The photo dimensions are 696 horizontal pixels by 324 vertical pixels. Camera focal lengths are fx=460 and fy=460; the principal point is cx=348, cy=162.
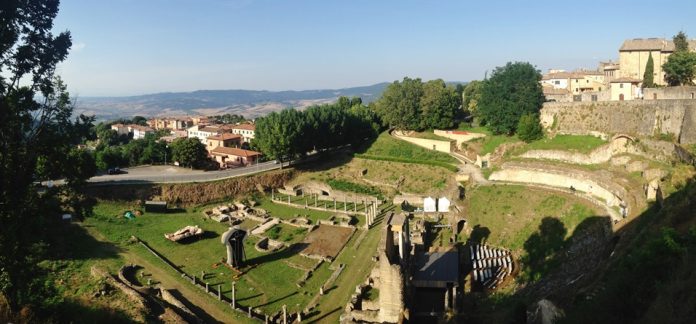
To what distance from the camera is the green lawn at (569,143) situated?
43031mm

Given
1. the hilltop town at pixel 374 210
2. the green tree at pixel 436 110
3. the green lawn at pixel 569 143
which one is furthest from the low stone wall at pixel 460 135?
the green lawn at pixel 569 143

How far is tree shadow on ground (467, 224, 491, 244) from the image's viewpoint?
1380 inches

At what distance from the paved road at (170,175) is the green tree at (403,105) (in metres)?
19.3

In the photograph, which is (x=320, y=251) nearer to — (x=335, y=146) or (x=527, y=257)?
(x=527, y=257)

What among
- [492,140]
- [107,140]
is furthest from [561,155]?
[107,140]

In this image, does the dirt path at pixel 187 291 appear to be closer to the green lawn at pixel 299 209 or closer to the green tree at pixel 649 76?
the green lawn at pixel 299 209

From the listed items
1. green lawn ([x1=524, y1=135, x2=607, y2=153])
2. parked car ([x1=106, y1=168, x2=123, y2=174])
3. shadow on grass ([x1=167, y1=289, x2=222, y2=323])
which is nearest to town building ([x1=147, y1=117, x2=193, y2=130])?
parked car ([x1=106, y1=168, x2=123, y2=174])

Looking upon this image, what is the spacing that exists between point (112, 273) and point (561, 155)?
3982 centimetres

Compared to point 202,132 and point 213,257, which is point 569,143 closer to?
point 213,257

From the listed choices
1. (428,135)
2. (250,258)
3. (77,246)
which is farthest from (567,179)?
(77,246)

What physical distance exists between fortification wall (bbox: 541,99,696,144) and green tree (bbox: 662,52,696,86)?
37.4ft

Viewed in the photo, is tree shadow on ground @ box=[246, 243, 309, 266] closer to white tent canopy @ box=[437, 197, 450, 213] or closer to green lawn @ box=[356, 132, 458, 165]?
white tent canopy @ box=[437, 197, 450, 213]

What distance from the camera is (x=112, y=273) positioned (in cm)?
3234

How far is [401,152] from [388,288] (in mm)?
40589
